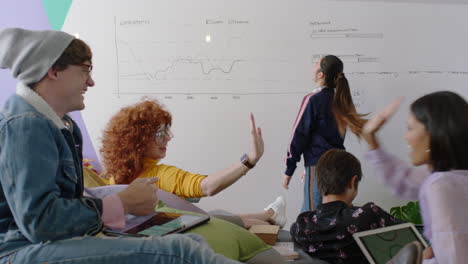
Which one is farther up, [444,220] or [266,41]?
[266,41]

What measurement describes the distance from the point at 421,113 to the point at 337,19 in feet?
7.87

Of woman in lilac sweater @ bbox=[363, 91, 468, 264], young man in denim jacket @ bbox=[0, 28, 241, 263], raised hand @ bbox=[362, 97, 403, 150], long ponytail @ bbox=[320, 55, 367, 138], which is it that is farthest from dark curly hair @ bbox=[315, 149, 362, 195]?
long ponytail @ bbox=[320, 55, 367, 138]

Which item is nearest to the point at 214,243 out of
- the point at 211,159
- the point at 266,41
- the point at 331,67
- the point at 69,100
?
the point at 69,100

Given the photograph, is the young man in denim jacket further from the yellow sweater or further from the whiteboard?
the whiteboard

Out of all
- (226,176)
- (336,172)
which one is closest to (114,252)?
(226,176)

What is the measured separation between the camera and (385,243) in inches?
62.9

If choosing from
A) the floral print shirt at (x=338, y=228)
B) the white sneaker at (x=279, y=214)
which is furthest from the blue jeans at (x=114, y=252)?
the white sneaker at (x=279, y=214)

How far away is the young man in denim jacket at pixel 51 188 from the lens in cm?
101

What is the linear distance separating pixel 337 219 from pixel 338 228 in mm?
37

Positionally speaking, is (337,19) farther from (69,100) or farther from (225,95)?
(69,100)

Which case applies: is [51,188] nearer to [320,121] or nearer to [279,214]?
[279,214]

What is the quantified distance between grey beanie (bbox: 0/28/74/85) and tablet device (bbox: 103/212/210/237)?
1.62 feet

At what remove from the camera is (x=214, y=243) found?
1.38m

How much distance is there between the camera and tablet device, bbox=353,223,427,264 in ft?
5.07
